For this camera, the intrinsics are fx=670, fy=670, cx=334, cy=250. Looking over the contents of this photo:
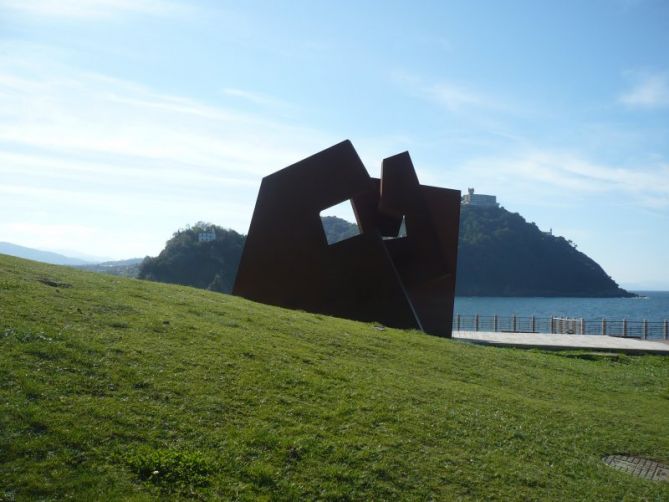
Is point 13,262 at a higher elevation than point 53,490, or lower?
higher

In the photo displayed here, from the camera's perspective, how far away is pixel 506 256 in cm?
9438

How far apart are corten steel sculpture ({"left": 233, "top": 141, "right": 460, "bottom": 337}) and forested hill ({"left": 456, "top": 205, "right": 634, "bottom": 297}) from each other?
73689 mm

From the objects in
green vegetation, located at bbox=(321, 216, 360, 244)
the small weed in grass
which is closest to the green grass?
the small weed in grass

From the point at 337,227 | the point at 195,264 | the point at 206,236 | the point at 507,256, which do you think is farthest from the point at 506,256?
the point at 195,264

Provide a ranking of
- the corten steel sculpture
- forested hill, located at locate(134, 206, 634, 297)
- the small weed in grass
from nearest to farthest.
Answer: the small weed in grass < the corten steel sculpture < forested hill, located at locate(134, 206, 634, 297)

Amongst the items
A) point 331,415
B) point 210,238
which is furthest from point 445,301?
point 210,238

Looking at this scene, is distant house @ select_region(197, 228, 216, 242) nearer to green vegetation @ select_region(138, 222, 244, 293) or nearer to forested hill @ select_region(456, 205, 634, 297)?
green vegetation @ select_region(138, 222, 244, 293)

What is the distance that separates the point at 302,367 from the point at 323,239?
9539mm

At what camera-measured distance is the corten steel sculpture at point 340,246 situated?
16875 millimetres

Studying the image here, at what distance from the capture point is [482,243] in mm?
91062

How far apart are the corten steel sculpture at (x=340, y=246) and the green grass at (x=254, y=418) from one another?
21.0ft

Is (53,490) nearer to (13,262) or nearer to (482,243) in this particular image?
(13,262)

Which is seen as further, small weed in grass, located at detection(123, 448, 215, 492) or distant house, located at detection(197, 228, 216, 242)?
distant house, located at detection(197, 228, 216, 242)

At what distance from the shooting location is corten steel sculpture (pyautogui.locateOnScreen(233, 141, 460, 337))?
16.9 metres
